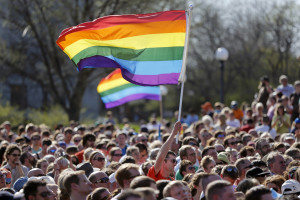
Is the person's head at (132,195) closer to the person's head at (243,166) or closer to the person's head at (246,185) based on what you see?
the person's head at (246,185)

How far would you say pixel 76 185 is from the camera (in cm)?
682

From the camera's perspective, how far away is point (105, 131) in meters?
17.0

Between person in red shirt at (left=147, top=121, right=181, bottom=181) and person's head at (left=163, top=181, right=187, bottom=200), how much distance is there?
1584 mm

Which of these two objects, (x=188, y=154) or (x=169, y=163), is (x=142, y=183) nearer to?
(x=169, y=163)

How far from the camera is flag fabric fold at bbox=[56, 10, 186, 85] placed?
10.0 meters

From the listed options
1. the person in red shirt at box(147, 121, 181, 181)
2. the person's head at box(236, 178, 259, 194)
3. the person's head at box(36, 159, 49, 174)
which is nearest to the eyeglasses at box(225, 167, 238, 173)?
the person in red shirt at box(147, 121, 181, 181)

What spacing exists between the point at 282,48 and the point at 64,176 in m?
33.9

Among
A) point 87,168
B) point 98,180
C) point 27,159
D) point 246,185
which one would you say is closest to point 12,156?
point 27,159

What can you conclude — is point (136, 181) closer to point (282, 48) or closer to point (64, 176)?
point (64, 176)

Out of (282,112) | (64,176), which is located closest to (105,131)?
(282,112)

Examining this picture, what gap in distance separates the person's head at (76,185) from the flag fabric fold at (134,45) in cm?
338

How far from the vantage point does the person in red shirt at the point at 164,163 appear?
7984 millimetres

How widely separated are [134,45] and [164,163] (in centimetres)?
265

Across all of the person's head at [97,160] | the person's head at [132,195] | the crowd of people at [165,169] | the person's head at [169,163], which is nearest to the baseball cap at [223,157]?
the crowd of people at [165,169]
